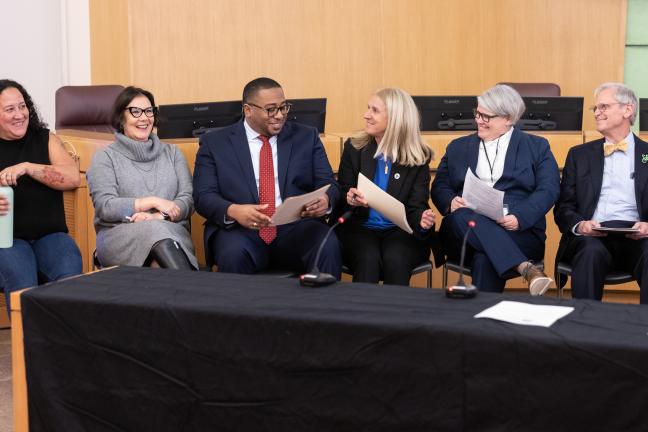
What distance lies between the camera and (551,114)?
4.75 m

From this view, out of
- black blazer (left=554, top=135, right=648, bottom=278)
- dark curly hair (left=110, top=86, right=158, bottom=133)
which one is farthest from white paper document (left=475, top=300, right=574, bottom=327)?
dark curly hair (left=110, top=86, right=158, bottom=133)

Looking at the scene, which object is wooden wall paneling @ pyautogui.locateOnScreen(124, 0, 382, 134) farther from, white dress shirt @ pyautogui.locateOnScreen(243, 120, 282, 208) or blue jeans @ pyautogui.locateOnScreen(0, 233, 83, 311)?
blue jeans @ pyautogui.locateOnScreen(0, 233, 83, 311)

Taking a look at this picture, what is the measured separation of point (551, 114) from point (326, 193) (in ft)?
4.88

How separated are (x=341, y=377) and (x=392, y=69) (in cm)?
522

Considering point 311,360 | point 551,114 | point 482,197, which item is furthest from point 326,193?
point 311,360

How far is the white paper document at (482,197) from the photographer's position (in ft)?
12.1

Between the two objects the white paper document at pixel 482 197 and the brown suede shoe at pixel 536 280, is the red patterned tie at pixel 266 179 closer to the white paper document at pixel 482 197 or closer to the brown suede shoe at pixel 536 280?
the white paper document at pixel 482 197

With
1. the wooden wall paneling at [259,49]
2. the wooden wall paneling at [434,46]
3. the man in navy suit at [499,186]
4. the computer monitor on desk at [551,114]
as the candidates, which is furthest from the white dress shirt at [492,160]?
the wooden wall paneling at [434,46]

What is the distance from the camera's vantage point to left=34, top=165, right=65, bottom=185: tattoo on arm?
3.84m

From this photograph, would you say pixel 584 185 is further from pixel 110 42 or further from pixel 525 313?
pixel 110 42

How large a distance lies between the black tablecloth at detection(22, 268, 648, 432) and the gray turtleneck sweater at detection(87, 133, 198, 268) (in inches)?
36.7

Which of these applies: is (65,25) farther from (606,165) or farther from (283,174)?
(606,165)

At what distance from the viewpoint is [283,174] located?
3.98 m

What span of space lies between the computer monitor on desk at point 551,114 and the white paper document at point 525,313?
2.51 m
